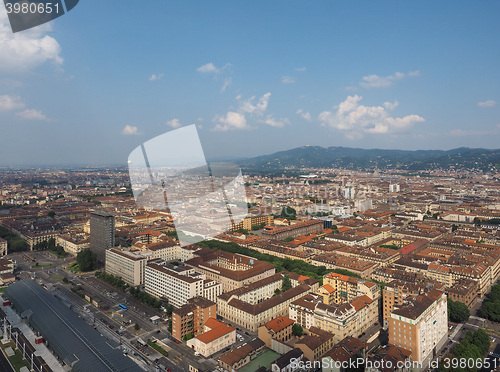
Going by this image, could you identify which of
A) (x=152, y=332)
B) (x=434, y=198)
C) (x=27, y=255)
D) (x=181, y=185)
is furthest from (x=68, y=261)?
(x=434, y=198)

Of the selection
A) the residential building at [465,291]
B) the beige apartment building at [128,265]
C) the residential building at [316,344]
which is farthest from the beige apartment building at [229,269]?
the residential building at [465,291]

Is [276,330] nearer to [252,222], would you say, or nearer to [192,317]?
[192,317]

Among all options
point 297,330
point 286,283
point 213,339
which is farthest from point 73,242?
point 297,330

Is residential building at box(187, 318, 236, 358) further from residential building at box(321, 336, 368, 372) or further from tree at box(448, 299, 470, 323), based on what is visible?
tree at box(448, 299, 470, 323)

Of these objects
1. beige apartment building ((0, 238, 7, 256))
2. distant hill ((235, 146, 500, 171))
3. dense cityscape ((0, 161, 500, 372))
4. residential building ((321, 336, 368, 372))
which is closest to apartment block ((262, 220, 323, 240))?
dense cityscape ((0, 161, 500, 372))

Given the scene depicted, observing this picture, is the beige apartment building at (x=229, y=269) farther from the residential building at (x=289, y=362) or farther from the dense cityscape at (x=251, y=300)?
the residential building at (x=289, y=362)

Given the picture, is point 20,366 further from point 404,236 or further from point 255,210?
point 255,210

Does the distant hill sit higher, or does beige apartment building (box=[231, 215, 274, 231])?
the distant hill
